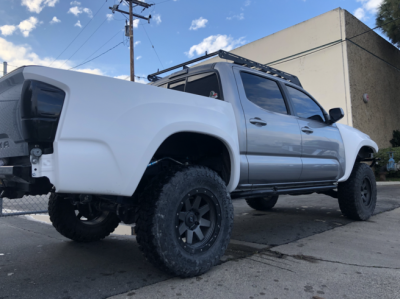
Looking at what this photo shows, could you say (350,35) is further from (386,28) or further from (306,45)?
(386,28)

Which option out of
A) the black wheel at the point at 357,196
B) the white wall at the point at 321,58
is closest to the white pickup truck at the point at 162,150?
the black wheel at the point at 357,196

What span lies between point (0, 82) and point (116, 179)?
1191 mm

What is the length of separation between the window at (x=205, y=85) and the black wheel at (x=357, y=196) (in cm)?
276

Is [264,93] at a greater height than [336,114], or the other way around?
[264,93]

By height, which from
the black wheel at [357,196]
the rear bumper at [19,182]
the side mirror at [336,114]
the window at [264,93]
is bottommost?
the black wheel at [357,196]

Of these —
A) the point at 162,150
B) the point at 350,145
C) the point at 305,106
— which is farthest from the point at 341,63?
the point at 162,150

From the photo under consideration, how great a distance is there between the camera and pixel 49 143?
2008mm

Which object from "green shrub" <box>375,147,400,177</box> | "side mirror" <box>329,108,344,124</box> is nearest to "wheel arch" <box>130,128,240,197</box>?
"side mirror" <box>329,108,344,124</box>

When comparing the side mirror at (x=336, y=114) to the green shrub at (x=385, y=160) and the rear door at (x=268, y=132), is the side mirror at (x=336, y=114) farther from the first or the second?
the green shrub at (x=385, y=160)

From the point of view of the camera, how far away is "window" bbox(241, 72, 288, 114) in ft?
11.1

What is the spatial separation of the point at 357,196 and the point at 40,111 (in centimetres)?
440

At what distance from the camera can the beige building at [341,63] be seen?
44.0 ft

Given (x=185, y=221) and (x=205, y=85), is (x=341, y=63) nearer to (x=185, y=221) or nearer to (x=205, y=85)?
(x=205, y=85)

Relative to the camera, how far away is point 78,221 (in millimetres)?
3520
